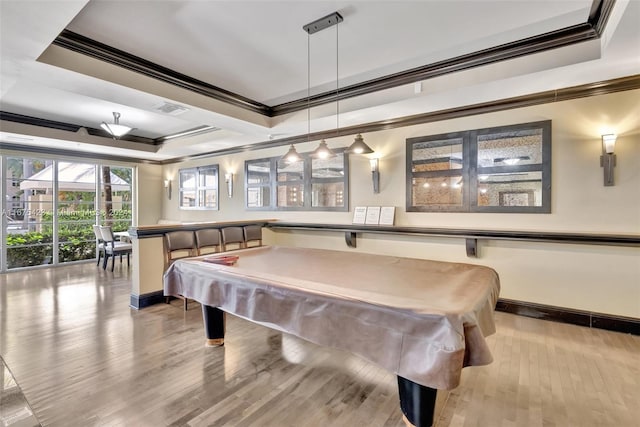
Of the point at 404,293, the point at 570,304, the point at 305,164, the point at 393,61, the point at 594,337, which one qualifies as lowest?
the point at 594,337

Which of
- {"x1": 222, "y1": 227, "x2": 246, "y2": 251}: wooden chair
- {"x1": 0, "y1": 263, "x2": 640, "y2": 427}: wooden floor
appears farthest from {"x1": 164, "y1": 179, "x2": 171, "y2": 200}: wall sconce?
{"x1": 0, "y1": 263, "x2": 640, "y2": 427}: wooden floor

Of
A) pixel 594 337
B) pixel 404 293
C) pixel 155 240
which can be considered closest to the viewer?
pixel 404 293

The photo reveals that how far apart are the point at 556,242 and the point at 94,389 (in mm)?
4489

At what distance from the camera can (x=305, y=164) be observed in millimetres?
5570

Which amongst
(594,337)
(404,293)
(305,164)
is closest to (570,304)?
(594,337)

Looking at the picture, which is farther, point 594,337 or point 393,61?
point 393,61

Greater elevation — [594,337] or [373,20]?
[373,20]

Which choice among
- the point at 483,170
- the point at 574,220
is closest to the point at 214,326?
the point at 483,170

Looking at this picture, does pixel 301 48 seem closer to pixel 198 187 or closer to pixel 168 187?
pixel 198 187

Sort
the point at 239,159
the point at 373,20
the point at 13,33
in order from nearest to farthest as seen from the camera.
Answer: the point at 13,33 < the point at 373,20 < the point at 239,159

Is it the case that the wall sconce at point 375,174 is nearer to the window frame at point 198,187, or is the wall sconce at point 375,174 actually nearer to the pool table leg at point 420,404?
the pool table leg at point 420,404

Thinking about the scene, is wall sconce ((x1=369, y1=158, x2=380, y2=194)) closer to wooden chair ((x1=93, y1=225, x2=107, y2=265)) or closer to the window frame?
the window frame

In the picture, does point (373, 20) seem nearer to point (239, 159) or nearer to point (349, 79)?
point (349, 79)

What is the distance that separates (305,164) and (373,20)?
3.13 metres
